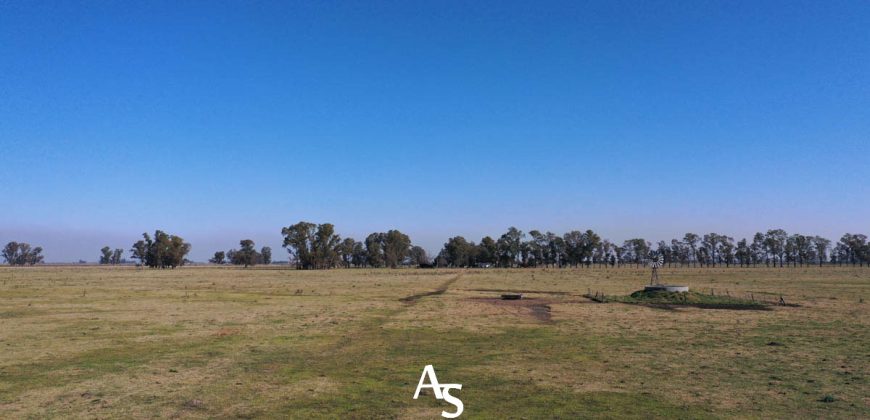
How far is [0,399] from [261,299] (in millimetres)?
31541

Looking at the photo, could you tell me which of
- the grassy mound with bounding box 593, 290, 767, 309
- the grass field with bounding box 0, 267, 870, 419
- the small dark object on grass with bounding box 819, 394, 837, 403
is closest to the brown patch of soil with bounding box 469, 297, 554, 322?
the grass field with bounding box 0, 267, 870, 419

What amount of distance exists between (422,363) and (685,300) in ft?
108

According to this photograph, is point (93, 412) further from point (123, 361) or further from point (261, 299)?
point (261, 299)

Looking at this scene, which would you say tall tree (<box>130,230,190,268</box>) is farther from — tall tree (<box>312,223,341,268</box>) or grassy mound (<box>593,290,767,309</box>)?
grassy mound (<box>593,290,767,309</box>)

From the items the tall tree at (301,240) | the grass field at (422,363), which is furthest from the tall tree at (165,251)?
the grass field at (422,363)

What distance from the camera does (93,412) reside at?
12.2 m

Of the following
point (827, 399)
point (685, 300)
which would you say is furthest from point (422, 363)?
point (685, 300)

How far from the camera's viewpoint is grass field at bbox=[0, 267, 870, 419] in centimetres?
1280

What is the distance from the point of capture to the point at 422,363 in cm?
1844

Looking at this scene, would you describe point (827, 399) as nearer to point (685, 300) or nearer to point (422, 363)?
point (422, 363)

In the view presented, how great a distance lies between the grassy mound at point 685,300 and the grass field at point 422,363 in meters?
6.18

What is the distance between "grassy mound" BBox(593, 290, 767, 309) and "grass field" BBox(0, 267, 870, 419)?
243 inches

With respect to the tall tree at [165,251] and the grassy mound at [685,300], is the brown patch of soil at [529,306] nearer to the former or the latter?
the grassy mound at [685,300]

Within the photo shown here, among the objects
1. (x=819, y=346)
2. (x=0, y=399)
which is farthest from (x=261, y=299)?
(x=819, y=346)
